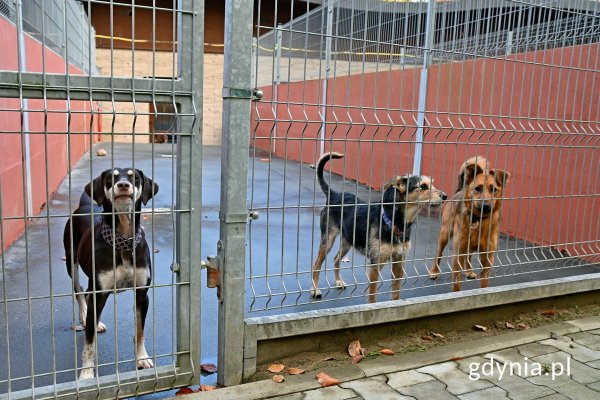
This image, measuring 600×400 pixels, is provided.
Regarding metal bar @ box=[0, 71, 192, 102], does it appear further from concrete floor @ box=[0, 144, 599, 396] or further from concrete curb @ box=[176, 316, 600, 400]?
concrete curb @ box=[176, 316, 600, 400]

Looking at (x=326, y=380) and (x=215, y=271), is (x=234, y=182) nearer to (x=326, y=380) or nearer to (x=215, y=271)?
(x=215, y=271)

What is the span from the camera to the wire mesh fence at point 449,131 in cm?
380

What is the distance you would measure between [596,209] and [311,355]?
4086mm

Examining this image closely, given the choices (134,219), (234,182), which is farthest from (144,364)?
(234,182)

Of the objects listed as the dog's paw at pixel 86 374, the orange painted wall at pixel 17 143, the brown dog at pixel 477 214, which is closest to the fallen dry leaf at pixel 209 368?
the dog's paw at pixel 86 374

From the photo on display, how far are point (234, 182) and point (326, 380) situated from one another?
132cm

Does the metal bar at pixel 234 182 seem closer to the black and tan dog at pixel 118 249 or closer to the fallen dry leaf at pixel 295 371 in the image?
the fallen dry leaf at pixel 295 371

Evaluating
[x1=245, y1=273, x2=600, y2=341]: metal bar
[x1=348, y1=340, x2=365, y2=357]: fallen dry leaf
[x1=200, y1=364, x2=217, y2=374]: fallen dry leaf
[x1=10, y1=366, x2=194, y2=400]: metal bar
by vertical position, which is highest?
[x1=245, y1=273, x2=600, y2=341]: metal bar

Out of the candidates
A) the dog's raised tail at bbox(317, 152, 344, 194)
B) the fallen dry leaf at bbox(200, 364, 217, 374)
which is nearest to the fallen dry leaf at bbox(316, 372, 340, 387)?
the fallen dry leaf at bbox(200, 364, 217, 374)

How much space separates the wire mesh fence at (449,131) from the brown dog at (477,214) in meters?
0.09

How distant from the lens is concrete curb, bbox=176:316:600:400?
9.73 feet

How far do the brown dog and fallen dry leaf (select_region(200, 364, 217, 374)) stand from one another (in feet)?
6.56

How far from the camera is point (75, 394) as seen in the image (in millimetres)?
2625

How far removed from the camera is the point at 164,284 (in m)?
2.85
